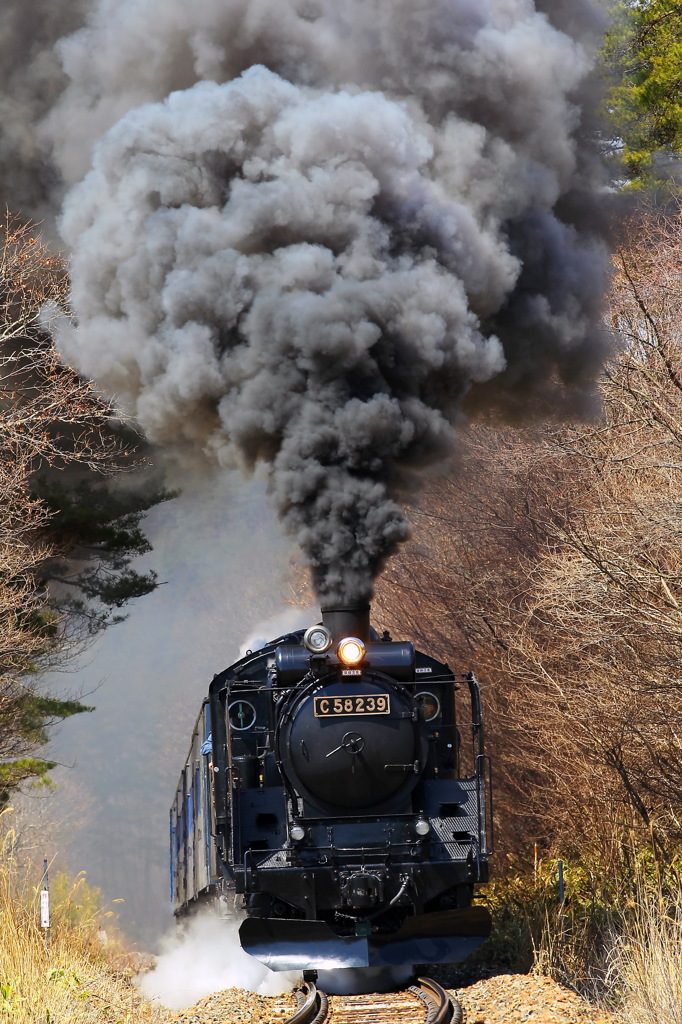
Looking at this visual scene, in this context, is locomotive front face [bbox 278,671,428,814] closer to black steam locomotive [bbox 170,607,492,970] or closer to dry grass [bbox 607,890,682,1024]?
black steam locomotive [bbox 170,607,492,970]

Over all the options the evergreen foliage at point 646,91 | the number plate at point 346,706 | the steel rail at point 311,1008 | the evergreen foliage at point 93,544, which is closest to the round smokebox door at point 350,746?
the number plate at point 346,706

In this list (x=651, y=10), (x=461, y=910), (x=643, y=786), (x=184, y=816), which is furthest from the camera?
(x=651, y=10)

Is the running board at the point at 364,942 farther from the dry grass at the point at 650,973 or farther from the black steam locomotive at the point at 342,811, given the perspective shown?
the dry grass at the point at 650,973

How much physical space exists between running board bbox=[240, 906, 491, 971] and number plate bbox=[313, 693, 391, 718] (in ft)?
4.50

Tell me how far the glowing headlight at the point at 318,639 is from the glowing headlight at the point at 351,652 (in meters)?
0.10

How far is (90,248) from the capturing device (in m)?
9.45

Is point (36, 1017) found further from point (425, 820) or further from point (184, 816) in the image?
point (184, 816)

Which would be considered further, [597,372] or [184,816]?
[184,816]

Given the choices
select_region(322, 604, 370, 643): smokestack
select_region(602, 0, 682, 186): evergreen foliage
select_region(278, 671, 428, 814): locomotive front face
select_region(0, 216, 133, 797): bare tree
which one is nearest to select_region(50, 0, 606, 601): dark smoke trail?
select_region(322, 604, 370, 643): smokestack

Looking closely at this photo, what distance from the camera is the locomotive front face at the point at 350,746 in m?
7.54

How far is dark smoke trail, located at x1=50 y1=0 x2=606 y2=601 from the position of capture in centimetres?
854

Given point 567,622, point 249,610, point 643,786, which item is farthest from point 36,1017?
point 249,610

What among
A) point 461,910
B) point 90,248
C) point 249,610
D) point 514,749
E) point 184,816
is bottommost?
point 249,610

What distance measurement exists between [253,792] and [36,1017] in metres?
2.15
